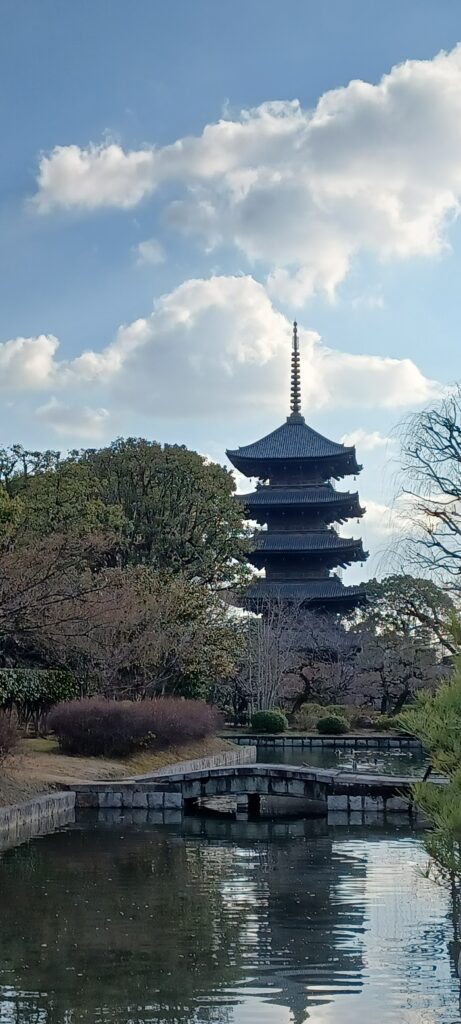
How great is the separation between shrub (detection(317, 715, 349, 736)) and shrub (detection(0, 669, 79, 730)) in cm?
1470

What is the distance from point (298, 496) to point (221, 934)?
4447 centimetres

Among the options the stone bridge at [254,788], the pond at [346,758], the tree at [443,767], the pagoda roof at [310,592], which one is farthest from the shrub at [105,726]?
the pagoda roof at [310,592]

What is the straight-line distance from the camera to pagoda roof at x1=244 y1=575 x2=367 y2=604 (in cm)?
5047

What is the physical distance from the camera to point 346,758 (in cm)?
3281

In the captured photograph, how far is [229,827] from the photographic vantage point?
19.3 metres

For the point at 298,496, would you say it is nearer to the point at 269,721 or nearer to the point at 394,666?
the point at 394,666

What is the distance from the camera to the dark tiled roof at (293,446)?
54656mm

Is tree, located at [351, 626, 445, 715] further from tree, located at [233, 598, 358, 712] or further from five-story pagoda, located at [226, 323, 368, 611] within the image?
five-story pagoda, located at [226, 323, 368, 611]

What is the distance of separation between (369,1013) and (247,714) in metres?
38.4

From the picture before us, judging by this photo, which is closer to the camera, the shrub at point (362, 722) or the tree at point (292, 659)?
the tree at point (292, 659)

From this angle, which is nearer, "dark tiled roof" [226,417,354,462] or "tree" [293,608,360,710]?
"tree" [293,608,360,710]

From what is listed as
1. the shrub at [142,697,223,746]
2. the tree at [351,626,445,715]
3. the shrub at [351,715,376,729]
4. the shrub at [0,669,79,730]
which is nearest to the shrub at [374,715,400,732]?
the shrub at [351,715,376,729]

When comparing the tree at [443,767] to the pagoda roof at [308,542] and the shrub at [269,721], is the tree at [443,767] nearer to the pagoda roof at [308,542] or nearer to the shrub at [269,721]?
the shrub at [269,721]

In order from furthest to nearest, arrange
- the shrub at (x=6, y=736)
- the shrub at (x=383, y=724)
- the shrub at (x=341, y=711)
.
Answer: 1. the shrub at (x=341, y=711)
2. the shrub at (x=383, y=724)
3. the shrub at (x=6, y=736)
